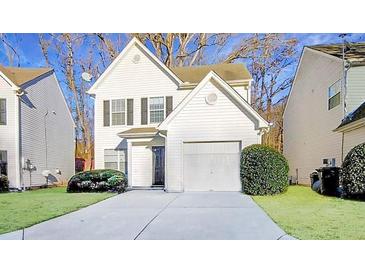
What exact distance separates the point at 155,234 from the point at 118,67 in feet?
11.3

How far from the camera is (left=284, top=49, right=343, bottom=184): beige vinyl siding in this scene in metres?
5.25

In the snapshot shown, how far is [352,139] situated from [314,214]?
157cm

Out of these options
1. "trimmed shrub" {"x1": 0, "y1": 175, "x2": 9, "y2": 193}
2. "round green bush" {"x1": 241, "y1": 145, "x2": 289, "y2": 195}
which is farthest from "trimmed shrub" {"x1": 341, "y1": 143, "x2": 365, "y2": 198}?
"trimmed shrub" {"x1": 0, "y1": 175, "x2": 9, "y2": 193}

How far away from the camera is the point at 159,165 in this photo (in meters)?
6.29

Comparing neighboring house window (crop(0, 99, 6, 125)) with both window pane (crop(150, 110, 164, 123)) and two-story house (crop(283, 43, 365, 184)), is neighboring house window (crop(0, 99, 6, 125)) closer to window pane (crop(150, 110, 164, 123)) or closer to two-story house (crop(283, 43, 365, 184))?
window pane (crop(150, 110, 164, 123))

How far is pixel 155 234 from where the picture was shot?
172 inches

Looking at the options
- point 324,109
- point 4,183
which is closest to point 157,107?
point 4,183

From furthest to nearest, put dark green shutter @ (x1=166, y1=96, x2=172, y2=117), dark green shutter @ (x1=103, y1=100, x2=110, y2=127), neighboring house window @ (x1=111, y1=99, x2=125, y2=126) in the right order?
dark green shutter @ (x1=166, y1=96, x2=172, y2=117) → neighboring house window @ (x1=111, y1=99, x2=125, y2=126) → dark green shutter @ (x1=103, y1=100, x2=110, y2=127)

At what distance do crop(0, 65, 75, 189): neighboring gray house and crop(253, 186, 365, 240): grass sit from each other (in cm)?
395

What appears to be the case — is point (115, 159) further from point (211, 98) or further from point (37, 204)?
point (211, 98)

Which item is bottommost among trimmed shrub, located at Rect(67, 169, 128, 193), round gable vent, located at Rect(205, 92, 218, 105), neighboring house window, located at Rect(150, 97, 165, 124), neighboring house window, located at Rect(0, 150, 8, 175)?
trimmed shrub, located at Rect(67, 169, 128, 193)

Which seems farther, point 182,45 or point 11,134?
point 182,45
